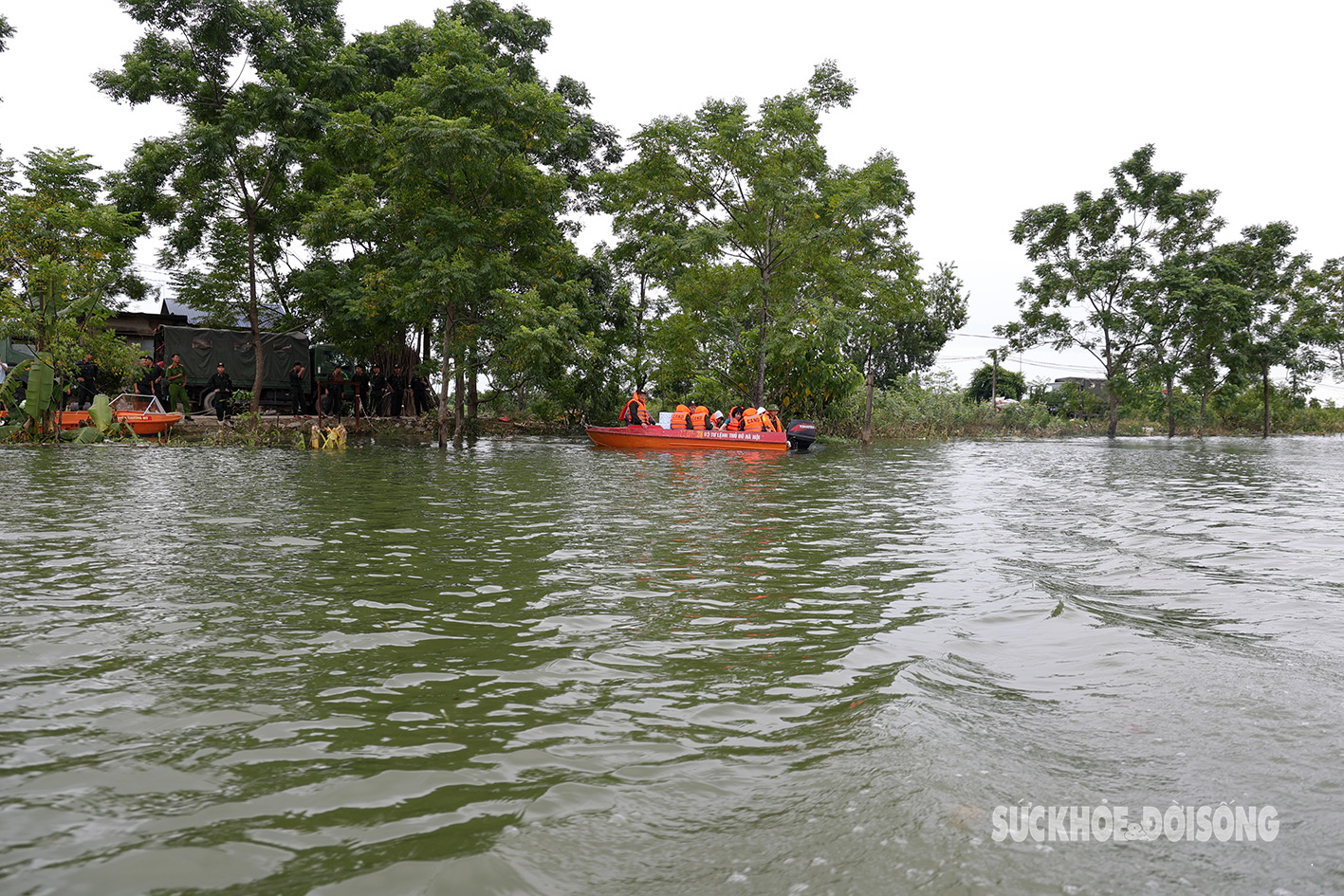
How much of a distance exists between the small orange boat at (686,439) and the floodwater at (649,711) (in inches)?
599

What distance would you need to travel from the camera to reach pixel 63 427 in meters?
20.2

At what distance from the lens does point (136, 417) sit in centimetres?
2127

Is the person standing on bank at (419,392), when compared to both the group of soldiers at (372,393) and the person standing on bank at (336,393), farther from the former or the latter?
the person standing on bank at (336,393)

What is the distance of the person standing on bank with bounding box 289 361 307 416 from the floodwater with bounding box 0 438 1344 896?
19644 mm

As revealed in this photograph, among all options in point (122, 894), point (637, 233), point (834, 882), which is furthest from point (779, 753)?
point (637, 233)

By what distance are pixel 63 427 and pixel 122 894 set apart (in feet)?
74.4

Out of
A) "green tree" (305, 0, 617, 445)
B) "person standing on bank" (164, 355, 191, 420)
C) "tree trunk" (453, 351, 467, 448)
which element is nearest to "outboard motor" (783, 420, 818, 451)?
"green tree" (305, 0, 617, 445)

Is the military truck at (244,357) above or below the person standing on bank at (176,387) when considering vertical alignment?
above

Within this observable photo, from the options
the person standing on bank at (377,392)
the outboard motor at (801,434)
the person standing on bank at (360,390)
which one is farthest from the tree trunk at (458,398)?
the outboard motor at (801,434)

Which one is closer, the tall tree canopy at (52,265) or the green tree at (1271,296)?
the tall tree canopy at (52,265)

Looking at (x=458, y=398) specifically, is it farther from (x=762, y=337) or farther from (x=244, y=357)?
(x=244, y=357)

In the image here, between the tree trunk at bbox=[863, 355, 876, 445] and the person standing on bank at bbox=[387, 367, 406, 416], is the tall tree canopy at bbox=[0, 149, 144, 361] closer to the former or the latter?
the person standing on bank at bbox=[387, 367, 406, 416]

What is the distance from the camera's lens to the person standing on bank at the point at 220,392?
83.2 ft

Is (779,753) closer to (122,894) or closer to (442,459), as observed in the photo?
(122,894)
